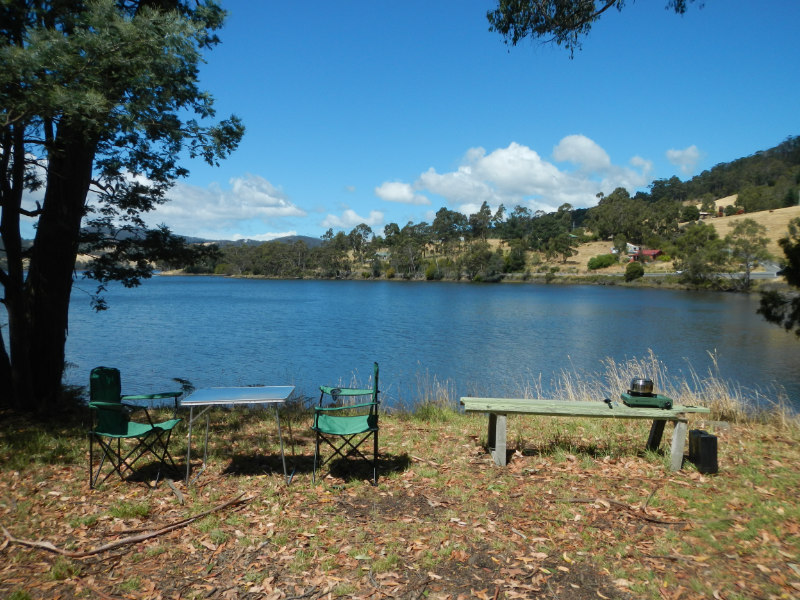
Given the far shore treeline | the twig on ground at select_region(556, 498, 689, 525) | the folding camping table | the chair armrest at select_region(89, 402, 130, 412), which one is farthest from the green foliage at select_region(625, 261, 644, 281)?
the chair armrest at select_region(89, 402, 130, 412)

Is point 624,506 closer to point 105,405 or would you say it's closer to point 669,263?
point 105,405

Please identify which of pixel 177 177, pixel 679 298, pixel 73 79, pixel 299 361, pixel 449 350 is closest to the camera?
pixel 73 79

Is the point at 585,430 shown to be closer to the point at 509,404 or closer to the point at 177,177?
the point at 509,404

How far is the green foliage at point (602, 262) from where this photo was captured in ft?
257

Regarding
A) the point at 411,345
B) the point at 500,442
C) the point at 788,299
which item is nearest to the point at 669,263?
the point at 411,345

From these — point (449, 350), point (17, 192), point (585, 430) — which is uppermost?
point (17, 192)

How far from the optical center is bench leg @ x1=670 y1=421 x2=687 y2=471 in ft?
15.3

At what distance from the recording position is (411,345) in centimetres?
2075

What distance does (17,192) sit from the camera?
6109 millimetres

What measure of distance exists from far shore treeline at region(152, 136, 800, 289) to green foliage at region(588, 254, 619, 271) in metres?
0.15

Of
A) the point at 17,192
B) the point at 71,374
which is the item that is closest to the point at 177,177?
the point at 17,192

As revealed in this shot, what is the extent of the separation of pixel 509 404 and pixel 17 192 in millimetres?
5876

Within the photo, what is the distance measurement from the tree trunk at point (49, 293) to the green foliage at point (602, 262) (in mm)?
78862

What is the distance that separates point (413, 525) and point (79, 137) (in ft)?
16.9
